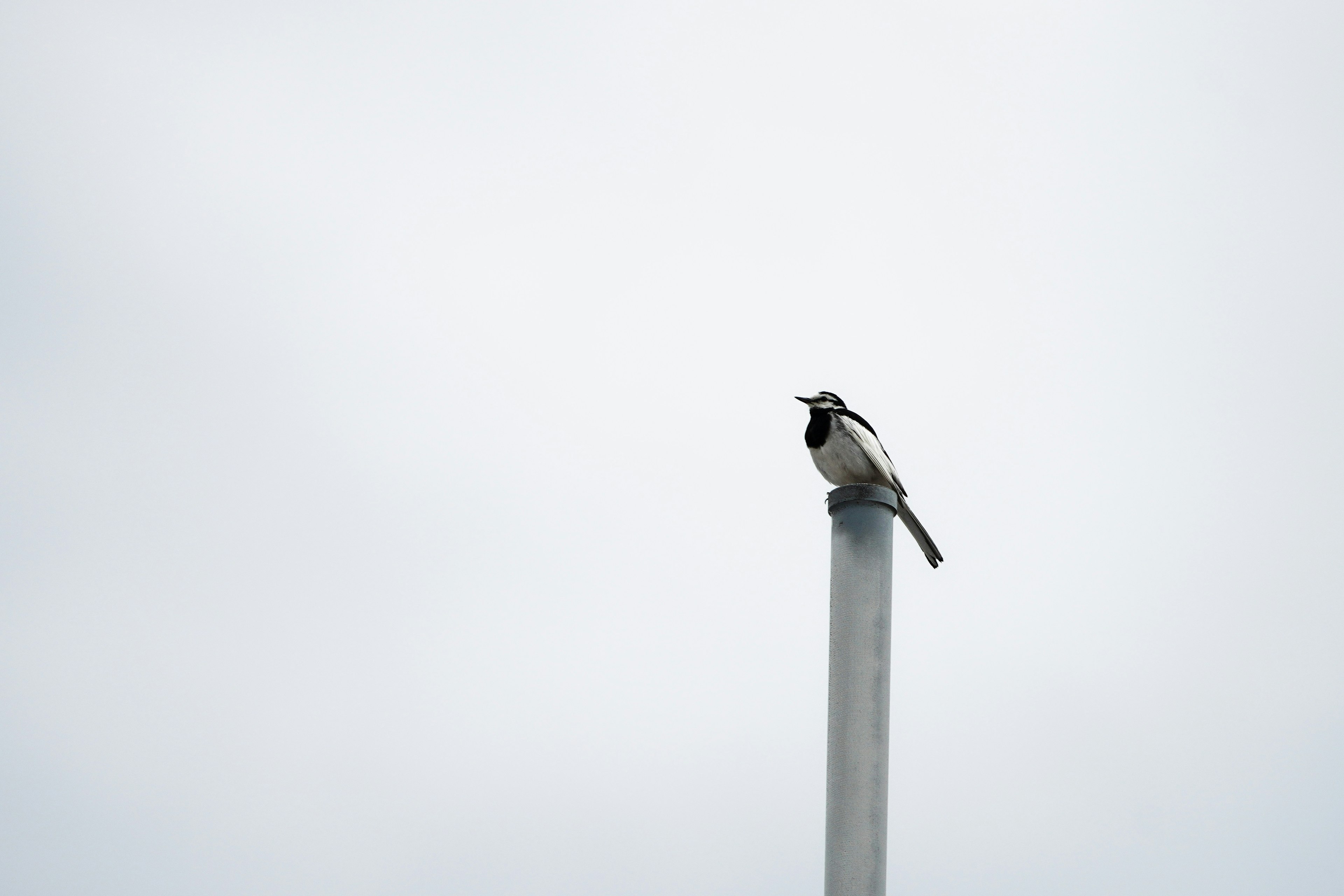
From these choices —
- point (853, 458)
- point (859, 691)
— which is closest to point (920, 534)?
point (853, 458)

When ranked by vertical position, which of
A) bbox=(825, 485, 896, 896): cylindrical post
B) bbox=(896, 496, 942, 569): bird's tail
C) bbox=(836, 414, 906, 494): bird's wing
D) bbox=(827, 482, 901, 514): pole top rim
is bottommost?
bbox=(825, 485, 896, 896): cylindrical post

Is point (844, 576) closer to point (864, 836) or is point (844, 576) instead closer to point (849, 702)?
point (849, 702)

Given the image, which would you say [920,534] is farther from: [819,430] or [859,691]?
[859,691]

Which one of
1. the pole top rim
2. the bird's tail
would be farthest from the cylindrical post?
the bird's tail

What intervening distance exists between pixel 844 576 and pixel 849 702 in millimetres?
703

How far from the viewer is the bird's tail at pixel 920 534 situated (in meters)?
8.27

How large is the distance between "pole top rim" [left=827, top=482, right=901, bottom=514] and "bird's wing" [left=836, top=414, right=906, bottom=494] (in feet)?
5.42

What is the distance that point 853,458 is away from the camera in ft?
27.7

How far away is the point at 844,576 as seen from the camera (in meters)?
6.43

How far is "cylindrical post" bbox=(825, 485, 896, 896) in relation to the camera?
5.79 metres

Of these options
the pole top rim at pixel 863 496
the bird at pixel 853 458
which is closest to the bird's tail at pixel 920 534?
the bird at pixel 853 458

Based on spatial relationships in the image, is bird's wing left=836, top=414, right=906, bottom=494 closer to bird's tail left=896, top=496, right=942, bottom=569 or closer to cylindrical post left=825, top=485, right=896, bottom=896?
bird's tail left=896, top=496, right=942, bottom=569

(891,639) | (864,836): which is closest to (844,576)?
(891,639)

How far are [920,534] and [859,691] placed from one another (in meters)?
2.50
